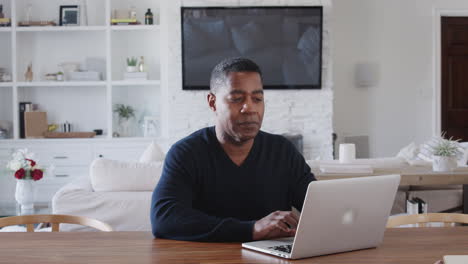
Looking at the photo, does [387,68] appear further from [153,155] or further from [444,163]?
[153,155]

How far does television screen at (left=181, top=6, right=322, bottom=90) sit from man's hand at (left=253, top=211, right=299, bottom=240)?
4.47 metres

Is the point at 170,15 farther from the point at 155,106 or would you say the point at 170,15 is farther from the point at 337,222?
the point at 337,222

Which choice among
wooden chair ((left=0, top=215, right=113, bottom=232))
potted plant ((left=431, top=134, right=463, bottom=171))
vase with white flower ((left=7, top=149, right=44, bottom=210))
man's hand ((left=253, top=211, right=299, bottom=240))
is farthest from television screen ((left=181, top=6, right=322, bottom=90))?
man's hand ((left=253, top=211, right=299, bottom=240))

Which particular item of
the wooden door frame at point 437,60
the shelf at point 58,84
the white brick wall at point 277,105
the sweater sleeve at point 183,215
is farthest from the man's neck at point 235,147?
the wooden door frame at point 437,60

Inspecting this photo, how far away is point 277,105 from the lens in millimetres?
6125

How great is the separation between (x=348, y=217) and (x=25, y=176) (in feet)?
9.28

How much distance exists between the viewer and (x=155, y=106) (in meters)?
6.54

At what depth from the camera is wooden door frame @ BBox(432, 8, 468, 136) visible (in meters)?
6.72

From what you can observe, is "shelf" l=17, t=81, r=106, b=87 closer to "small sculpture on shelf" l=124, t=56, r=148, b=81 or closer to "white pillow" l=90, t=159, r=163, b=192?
"small sculpture on shelf" l=124, t=56, r=148, b=81

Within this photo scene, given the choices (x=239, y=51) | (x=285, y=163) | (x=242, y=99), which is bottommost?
(x=285, y=163)

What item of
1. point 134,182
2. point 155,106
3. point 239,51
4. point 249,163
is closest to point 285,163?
point 249,163

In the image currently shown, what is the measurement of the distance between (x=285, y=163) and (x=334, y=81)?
190 inches

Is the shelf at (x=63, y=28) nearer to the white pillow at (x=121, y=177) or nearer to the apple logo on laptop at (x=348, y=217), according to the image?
the white pillow at (x=121, y=177)

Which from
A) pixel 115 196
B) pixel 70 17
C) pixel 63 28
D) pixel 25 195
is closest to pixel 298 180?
pixel 115 196
